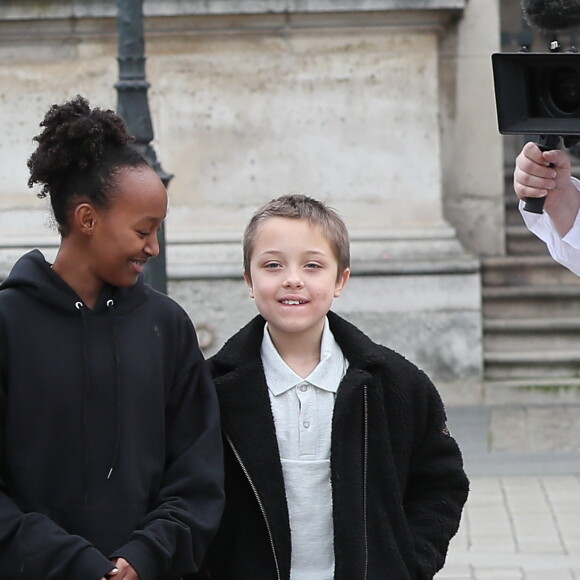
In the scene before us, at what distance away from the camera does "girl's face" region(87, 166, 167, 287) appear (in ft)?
10.1

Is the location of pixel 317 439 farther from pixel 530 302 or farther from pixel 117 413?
pixel 530 302

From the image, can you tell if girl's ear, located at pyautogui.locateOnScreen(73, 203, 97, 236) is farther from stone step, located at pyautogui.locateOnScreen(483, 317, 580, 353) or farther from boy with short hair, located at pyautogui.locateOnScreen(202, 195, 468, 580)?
stone step, located at pyautogui.locateOnScreen(483, 317, 580, 353)

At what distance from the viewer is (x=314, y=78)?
995 centimetres

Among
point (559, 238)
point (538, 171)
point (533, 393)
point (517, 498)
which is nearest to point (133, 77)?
point (517, 498)

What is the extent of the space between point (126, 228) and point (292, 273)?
1.29 ft

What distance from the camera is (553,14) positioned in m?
3.37

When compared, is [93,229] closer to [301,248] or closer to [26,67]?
[301,248]

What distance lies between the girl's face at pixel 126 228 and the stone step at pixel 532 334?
7193 mm

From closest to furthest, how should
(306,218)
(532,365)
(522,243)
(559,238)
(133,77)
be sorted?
1. (306,218)
2. (559,238)
3. (133,77)
4. (532,365)
5. (522,243)

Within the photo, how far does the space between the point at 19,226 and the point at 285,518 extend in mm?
7080

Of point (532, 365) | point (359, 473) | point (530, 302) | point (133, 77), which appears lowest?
point (532, 365)

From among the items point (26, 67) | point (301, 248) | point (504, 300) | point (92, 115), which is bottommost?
point (504, 300)

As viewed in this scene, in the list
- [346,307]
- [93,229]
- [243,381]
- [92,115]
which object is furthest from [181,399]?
[346,307]

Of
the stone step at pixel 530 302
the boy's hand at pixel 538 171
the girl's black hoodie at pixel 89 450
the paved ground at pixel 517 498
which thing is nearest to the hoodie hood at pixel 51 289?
the girl's black hoodie at pixel 89 450
